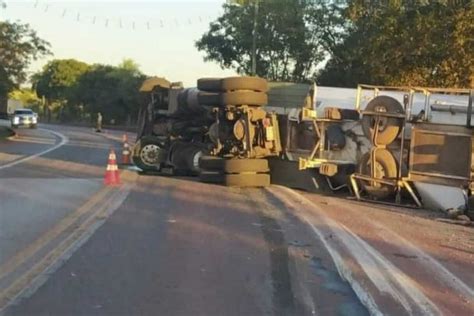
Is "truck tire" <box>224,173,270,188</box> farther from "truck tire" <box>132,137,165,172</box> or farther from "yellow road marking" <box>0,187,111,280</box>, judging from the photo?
"truck tire" <box>132,137,165,172</box>

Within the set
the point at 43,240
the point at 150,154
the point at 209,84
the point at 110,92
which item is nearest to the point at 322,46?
the point at 150,154

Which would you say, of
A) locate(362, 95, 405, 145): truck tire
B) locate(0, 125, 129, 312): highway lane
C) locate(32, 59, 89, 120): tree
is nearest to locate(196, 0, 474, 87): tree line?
locate(362, 95, 405, 145): truck tire

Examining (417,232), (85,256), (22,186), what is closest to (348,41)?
(22,186)

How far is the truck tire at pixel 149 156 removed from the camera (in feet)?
67.5

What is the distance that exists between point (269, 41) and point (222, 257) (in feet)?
111

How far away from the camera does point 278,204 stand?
43.1ft

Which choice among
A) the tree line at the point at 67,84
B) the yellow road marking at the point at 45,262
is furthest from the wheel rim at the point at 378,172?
the tree line at the point at 67,84

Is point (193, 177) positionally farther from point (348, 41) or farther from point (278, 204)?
point (348, 41)

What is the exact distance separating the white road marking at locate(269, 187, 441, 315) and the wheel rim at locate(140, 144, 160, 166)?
1034 centimetres

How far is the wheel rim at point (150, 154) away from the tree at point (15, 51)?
27.4m

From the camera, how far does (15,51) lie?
4797 cm

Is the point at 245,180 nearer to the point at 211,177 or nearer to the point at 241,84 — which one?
the point at 211,177

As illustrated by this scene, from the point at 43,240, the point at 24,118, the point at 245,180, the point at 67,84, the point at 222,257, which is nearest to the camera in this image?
the point at 222,257

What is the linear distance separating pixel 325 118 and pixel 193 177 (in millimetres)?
4763
